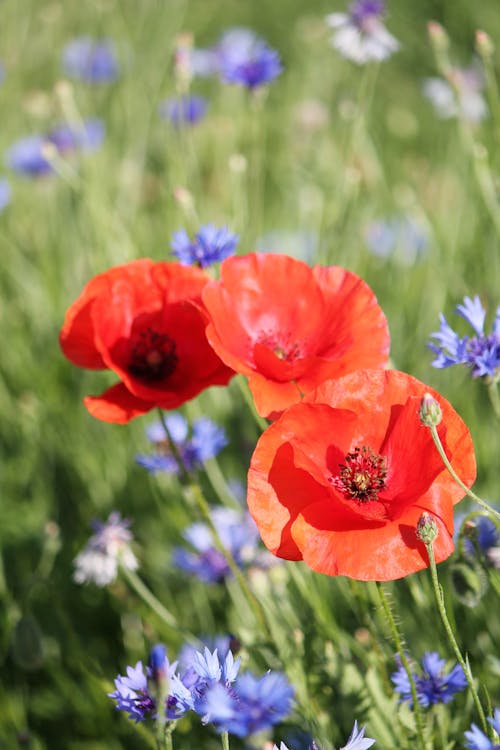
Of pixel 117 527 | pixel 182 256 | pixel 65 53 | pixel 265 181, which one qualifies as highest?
pixel 182 256

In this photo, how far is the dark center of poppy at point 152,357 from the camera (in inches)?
42.5

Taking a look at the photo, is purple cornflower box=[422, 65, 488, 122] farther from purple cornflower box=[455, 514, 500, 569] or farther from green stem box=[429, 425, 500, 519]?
green stem box=[429, 425, 500, 519]

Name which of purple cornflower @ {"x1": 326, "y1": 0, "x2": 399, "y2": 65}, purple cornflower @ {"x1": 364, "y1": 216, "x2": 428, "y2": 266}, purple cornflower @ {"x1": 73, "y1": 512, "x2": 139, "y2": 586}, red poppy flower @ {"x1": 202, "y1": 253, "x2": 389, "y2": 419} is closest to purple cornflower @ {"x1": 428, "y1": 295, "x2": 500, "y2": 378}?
red poppy flower @ {"x1": 202, "y1": 253, "x2": 389, "y2": 419}

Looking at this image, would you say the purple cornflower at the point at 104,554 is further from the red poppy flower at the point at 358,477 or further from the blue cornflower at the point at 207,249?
the red poppy flower at the point at 358,477

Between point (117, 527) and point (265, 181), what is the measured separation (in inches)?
85.1

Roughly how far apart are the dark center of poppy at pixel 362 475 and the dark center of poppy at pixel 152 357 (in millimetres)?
296

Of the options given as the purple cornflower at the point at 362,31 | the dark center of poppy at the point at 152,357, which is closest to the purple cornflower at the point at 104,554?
the dark center of poppy at the point at 152,357

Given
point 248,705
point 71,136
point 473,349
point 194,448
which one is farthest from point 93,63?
point 248,705

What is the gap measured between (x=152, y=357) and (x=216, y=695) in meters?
0.51

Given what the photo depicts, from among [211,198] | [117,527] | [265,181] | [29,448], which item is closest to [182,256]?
[117,527]

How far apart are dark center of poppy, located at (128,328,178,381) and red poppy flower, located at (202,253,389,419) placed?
11 centimetres

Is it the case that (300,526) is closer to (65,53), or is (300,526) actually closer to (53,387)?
(53,387)

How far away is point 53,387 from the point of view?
78.2 inches

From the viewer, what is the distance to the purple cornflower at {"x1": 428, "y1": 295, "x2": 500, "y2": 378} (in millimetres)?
943
